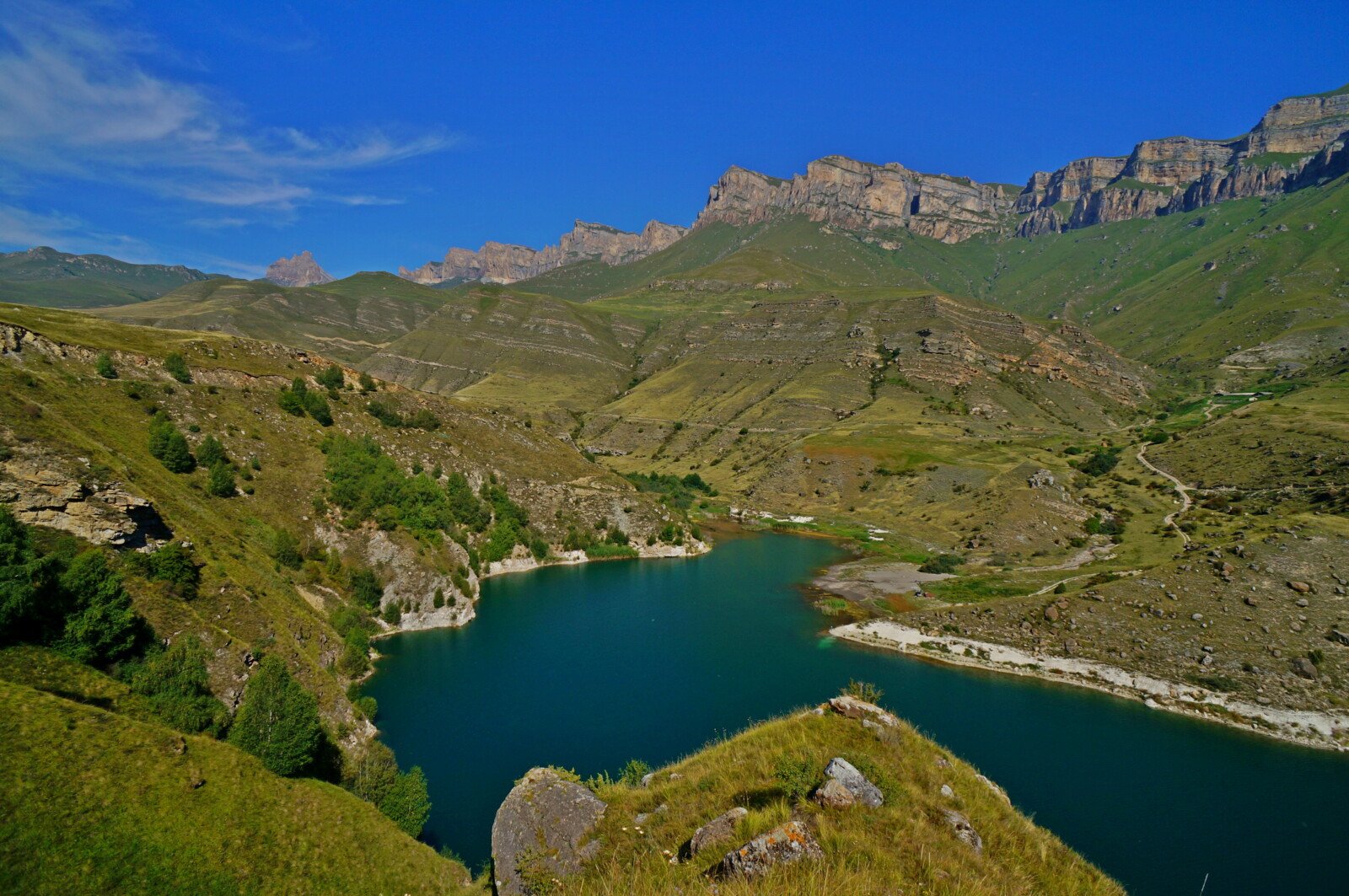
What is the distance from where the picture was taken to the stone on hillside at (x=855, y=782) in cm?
985

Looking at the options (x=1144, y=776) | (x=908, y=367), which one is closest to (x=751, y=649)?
(x=1144, y=776)

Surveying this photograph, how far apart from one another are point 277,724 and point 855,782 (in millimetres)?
23130

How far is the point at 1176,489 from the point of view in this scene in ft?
261

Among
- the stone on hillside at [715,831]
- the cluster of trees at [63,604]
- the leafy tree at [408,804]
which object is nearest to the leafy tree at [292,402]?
the cluster of trees at [63,604]

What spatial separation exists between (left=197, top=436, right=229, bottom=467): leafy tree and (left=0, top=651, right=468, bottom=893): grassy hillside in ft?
107

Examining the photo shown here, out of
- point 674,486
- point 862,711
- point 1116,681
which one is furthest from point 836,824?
point 674,486

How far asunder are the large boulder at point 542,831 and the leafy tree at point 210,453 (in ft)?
164

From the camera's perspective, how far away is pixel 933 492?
9600 cm

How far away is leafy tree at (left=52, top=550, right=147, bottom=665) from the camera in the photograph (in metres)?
22.3

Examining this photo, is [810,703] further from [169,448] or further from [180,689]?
[169,448]

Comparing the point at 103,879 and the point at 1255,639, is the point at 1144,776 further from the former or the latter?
the point at 103,879

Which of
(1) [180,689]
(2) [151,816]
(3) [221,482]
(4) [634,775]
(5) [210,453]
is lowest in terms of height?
(4) [634,775]

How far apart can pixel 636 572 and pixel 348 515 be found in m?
35.1

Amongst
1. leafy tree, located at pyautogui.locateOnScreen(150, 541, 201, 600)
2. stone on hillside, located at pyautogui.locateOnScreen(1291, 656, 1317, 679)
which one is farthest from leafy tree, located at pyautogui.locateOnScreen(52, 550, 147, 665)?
stone on hillside, located at pyautogui.locateOnScreen(1291, 656, 1317, 679)
